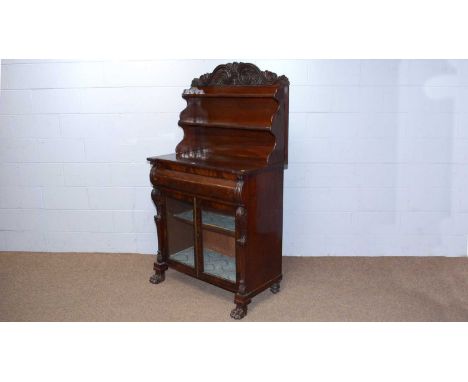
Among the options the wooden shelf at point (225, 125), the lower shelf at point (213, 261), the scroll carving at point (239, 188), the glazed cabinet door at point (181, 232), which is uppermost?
the wooden shelf at point (225, 125)

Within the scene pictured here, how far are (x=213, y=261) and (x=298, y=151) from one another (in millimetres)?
1163

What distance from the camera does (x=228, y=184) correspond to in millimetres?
2873

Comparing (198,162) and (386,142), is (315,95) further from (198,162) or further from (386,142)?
(198,162)

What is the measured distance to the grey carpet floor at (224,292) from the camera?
3000 millimetres

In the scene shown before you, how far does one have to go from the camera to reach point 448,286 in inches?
132

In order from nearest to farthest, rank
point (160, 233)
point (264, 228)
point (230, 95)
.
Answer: point (264, 228) < point (230, 95) < point (160, 233)

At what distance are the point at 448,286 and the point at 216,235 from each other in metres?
1.79

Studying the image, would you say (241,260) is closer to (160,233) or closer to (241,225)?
(241,225)

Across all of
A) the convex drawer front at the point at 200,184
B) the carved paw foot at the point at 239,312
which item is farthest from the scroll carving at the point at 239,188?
the carved paw foot at the point at 239,312

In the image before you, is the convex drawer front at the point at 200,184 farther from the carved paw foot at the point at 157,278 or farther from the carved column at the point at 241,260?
the carved paw foot at the point at 157,278

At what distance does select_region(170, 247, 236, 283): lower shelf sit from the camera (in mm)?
3189

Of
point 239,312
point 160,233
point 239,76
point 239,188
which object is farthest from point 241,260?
point 239,76

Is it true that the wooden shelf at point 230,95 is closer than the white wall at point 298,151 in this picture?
Yes

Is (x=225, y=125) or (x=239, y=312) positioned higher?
(x=225, y=125)
